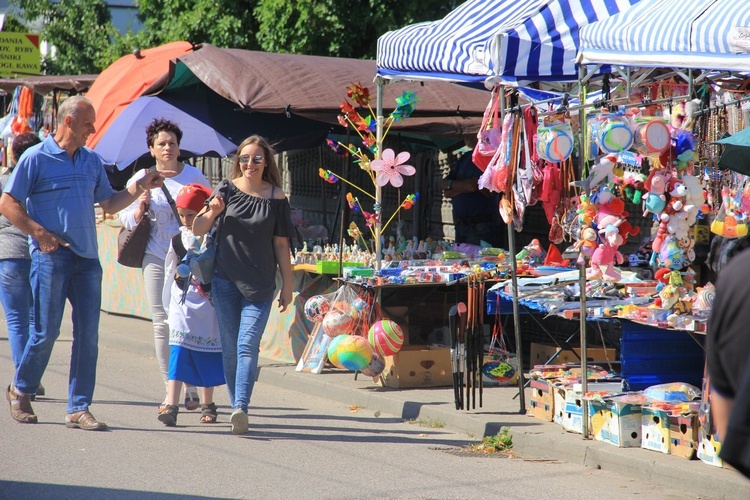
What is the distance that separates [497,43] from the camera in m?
7.13

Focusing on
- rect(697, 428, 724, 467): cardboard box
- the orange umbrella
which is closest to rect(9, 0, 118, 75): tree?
the orange umbrella

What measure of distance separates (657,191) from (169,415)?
11.4ft

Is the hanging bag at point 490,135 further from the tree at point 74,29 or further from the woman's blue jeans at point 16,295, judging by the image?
the tree at point 74,29

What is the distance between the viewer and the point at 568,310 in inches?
289

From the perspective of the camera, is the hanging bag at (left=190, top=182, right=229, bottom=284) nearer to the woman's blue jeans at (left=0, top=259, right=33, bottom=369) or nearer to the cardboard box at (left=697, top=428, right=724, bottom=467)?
the woman's blue jeans at (left=0, top=259, right=33, bottom=369)

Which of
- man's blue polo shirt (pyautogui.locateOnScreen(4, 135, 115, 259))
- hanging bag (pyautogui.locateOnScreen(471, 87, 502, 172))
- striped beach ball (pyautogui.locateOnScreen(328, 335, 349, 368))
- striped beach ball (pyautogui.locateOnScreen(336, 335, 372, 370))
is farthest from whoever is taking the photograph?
striped beach ball (pyautogui.locateOnScreen(328, 335, 349, 368))

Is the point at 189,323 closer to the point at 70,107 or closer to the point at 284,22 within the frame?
the point at 70,107

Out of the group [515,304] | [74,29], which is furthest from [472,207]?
[74,29]

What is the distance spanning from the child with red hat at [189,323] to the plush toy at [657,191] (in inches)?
116

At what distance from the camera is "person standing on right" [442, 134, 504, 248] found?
1148 centimetres

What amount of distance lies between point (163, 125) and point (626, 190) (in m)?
3.36

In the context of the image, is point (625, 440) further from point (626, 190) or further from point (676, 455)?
point (626, 190)

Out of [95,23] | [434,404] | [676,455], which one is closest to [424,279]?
[434,404]

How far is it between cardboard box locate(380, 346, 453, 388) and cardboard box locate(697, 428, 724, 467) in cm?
294
